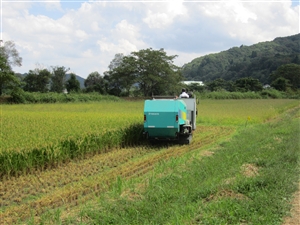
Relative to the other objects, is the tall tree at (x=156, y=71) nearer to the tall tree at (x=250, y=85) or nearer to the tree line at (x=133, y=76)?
the tree line at (x=133, y=76)

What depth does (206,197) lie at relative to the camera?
5148 mm

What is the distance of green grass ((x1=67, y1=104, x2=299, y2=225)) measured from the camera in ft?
14.4

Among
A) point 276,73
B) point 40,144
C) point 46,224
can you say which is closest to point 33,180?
point 40,144

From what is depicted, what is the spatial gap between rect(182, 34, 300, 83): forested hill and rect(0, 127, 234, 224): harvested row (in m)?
77.5

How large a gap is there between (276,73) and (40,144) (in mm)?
75845

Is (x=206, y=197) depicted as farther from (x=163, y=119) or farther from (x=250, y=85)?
(x=250, y=85)

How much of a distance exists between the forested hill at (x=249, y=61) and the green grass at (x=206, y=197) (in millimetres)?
79903

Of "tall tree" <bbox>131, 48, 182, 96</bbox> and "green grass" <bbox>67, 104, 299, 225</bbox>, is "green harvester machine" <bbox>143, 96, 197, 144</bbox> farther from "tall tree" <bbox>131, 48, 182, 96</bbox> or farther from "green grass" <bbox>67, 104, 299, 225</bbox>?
"tall tree" <bbox>131, 48, 182, 96</bbox>

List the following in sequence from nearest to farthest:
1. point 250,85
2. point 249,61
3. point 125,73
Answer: point 125,73, point 250,85, point 249,61

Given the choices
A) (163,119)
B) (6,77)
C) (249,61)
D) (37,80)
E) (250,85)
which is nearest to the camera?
(163,119)

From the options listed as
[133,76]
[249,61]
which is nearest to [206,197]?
[133,76]

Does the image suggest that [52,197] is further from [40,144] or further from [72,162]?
[72,162]

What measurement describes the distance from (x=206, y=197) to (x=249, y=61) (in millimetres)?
92513

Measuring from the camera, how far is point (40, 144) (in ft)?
25.8
